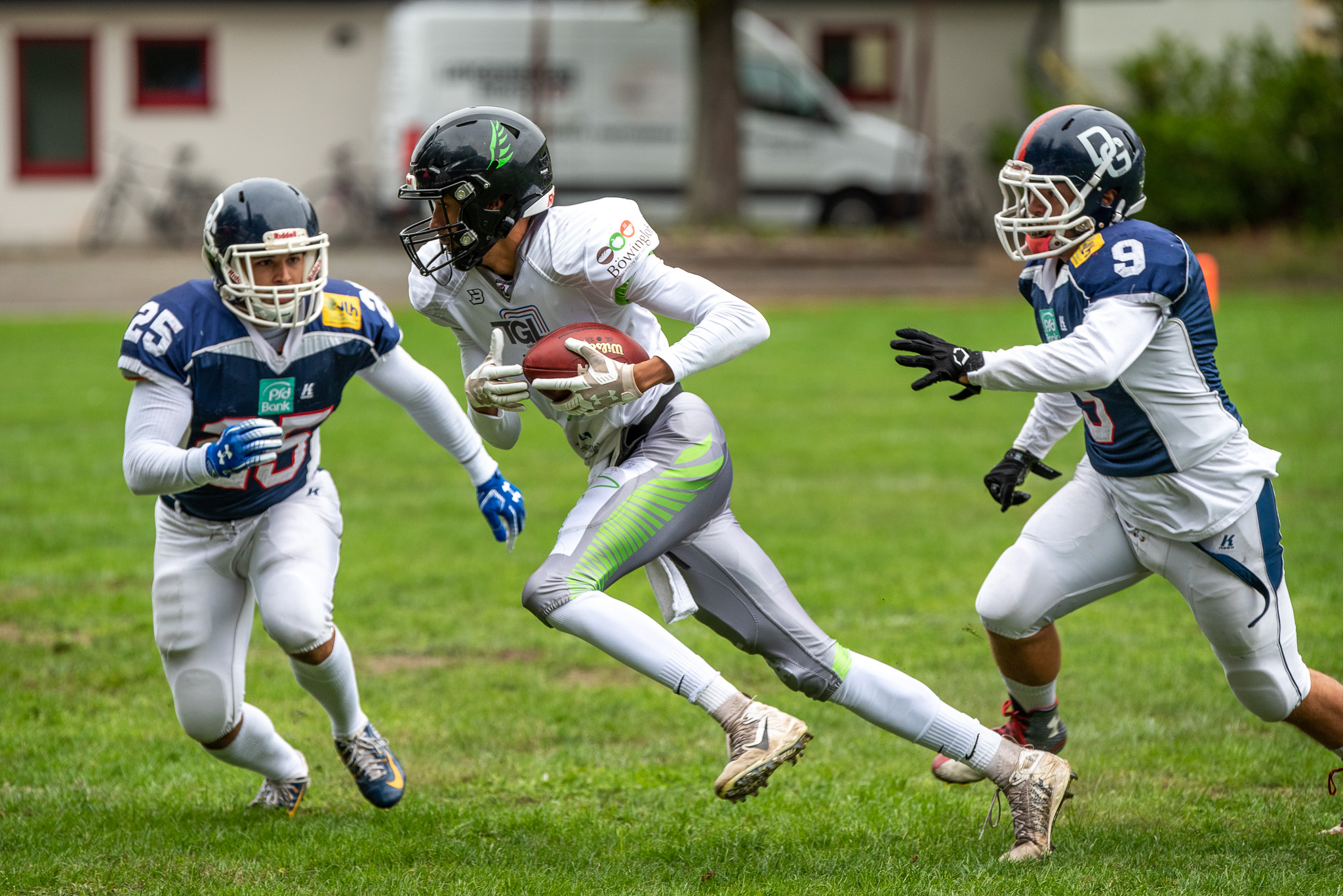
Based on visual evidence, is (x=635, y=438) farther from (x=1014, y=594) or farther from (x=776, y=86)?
(x=776, y=86)

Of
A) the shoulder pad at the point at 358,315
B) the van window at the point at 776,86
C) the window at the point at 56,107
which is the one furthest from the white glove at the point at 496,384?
the window at the point at 56,107

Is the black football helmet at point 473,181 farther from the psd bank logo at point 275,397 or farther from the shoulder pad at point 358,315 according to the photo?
the psd bank logo at point 275,397

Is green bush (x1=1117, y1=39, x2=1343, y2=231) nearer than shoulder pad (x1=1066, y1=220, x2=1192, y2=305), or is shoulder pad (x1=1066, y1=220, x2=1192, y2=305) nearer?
shoulder pad (x1=1066, y1=220, x2=1192, y2=305)

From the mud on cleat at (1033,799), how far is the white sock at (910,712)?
0.31 feet

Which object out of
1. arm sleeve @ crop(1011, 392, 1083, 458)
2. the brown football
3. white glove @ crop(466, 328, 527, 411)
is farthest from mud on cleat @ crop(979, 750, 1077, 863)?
white glove @ crop(466, 328, 527, 411)

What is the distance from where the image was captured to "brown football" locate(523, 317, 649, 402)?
375 cm

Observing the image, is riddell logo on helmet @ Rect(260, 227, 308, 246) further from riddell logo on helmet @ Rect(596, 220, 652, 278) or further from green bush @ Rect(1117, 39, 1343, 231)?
green bush @ Rect(1117, 39, 1343, 231)

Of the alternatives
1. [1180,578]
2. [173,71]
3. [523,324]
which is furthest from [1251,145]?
[173,71]

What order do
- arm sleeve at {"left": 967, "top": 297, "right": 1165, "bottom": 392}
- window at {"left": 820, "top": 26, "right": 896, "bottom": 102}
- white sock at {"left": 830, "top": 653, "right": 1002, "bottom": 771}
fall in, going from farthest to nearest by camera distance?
window at {"left": 820, "top": 26, "right": 896, "bottom": 102}, white sock at {"left": 830, "top": 653, "right": 1002, "bottom": 771}, arm sleeve at {"left": 967, "top": 297, "right": 1165, "bottom": 392}

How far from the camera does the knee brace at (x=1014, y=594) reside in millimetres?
4078

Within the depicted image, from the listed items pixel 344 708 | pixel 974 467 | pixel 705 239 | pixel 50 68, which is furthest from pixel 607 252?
pixel 50 68

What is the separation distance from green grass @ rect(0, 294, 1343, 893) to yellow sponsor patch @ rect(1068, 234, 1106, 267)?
62.0 inches

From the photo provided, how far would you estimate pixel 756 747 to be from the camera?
350cm

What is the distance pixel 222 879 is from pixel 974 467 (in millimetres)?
6646
